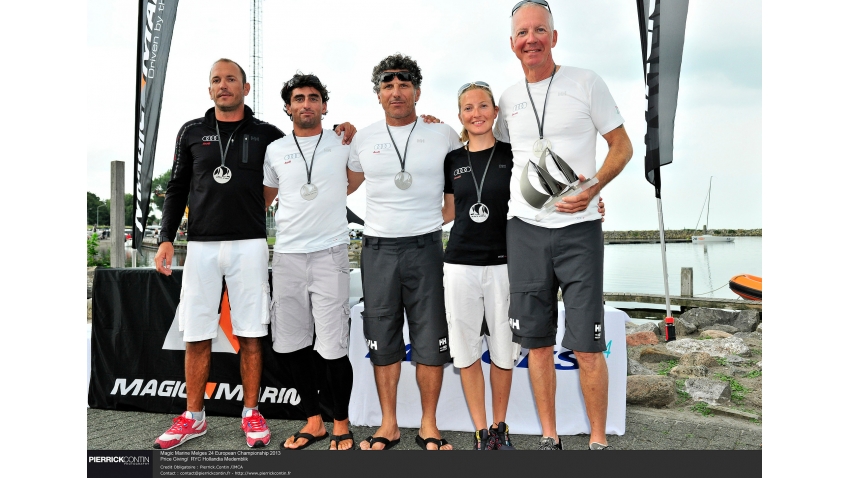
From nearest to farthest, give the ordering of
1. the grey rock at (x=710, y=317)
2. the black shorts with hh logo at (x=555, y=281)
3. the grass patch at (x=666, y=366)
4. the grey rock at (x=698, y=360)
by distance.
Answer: the black shorts with hh logo at (x=555, y=281) → the grass patch at (x=666, y=366) → the grey rock at (x=698, y=360) → the grey rock at (x=710, y=317)

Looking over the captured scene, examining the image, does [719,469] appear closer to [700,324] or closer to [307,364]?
[307,364]

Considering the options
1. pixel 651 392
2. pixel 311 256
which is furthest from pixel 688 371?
pixel 311 256

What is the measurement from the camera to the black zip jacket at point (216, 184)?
2969 millimetres

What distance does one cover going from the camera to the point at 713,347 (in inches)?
228

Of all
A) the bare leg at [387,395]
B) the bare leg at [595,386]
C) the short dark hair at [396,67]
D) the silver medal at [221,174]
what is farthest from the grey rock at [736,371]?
the silver medal at [221,174]

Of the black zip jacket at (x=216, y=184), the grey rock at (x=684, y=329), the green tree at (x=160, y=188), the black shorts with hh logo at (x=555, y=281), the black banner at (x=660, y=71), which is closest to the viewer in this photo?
the black shorts with hh logo at (x=555, y=281)

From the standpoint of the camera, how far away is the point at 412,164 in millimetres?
2738

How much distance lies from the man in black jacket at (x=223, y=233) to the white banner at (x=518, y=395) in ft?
1.93

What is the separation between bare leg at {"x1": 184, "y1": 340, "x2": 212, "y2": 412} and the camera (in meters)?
3.10

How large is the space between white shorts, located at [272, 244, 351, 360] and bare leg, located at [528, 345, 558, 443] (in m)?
1.01

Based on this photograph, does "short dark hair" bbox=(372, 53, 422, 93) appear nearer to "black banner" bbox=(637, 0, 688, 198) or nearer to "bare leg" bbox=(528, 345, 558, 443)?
"bare leg" bbox=(528, 345, 558, 443)

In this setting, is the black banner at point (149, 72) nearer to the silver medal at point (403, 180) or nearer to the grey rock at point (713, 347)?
the silver medal at point (403, 180)

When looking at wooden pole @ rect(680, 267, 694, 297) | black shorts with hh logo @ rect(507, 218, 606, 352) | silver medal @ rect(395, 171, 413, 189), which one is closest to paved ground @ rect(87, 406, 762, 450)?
black shorts with hh logo @ rect(507, 218, 606, 352)

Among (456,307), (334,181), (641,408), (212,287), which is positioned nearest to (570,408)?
(641,408)
